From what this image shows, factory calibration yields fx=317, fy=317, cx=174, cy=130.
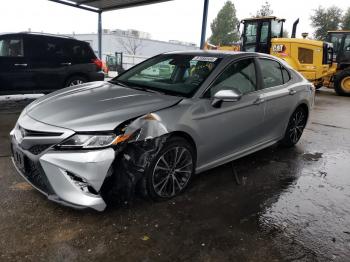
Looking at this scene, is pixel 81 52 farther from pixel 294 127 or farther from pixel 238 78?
pixel 294 127

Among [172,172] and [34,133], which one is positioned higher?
[34,133]

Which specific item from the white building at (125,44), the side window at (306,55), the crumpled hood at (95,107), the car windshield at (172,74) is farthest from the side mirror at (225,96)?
the white building at (125,44)

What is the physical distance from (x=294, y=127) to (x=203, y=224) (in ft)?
9.27

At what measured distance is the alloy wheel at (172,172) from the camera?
3018 millimetres

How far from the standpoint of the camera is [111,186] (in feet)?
8.91

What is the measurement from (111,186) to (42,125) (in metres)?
0.81

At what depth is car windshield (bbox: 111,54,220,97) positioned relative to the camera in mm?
3495

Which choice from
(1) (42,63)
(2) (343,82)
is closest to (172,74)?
(1) (42,63)

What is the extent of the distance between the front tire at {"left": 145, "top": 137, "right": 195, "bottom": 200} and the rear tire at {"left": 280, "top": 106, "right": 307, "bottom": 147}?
2219mm

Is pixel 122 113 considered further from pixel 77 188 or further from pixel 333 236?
pixel 333 236

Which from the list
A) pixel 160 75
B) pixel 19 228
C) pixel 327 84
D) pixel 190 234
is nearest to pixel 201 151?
pixel 190 234

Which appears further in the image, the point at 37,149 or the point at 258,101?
the point at 258,101

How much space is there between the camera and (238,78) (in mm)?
3768

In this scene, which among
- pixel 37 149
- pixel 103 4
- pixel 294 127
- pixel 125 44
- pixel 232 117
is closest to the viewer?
pixel 37 149
